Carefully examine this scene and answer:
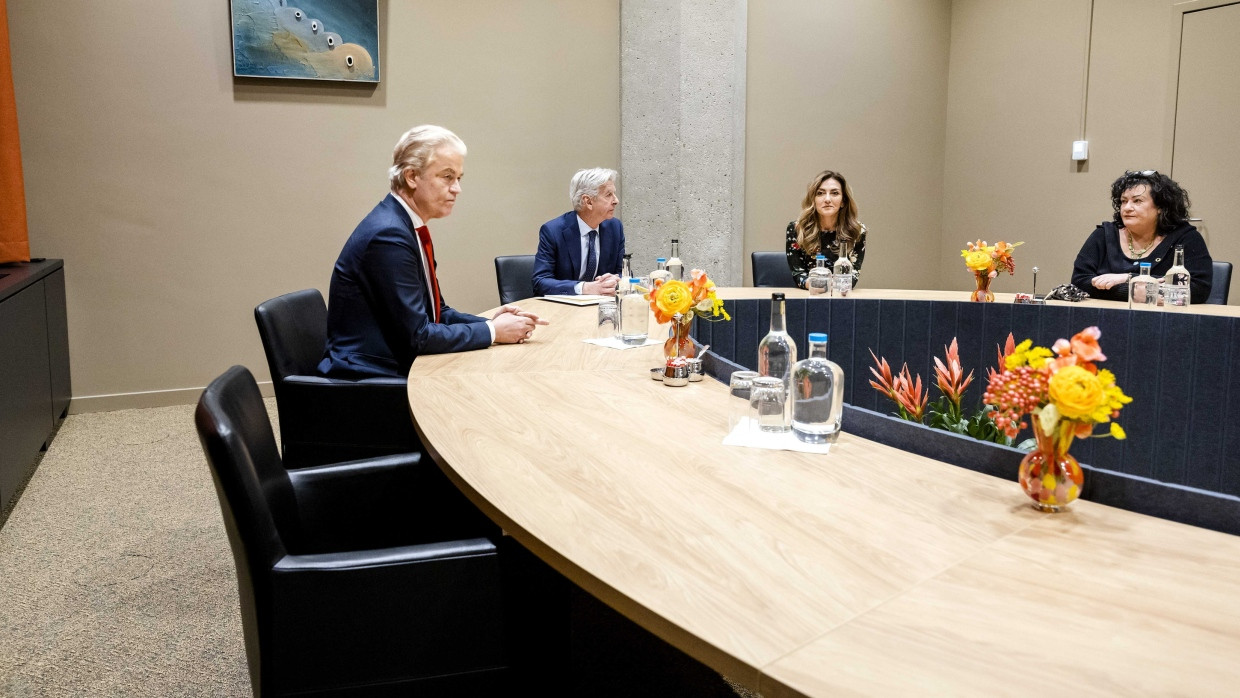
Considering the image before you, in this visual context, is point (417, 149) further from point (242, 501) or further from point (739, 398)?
point (242, 501)

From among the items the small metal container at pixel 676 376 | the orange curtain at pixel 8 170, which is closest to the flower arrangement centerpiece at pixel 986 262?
the small metal container at pixel 676 376

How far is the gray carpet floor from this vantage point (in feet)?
7.50

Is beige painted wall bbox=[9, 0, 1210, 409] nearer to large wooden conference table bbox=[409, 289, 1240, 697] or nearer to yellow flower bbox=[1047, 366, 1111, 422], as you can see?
large wooden conference table bbox=[409, 289, 1240, 697]

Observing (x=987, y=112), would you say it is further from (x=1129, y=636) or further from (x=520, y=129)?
(x=1129, y=636)

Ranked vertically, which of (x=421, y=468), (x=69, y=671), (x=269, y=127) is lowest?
(x=69, y=671)

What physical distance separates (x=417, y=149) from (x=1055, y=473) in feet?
6.94

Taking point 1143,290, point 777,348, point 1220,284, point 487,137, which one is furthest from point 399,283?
point 1220,284

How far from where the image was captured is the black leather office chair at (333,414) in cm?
260

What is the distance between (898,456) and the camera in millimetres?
1660

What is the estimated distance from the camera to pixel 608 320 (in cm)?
307

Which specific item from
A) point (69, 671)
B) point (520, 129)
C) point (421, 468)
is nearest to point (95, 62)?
point (520, 129)

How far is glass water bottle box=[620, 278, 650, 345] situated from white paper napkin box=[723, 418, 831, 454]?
1.13m

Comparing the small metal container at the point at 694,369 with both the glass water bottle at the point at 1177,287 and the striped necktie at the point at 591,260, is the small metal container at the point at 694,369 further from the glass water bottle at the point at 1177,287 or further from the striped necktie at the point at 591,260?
the striped necktie at the point at 591,260

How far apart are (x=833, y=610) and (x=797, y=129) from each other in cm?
579
